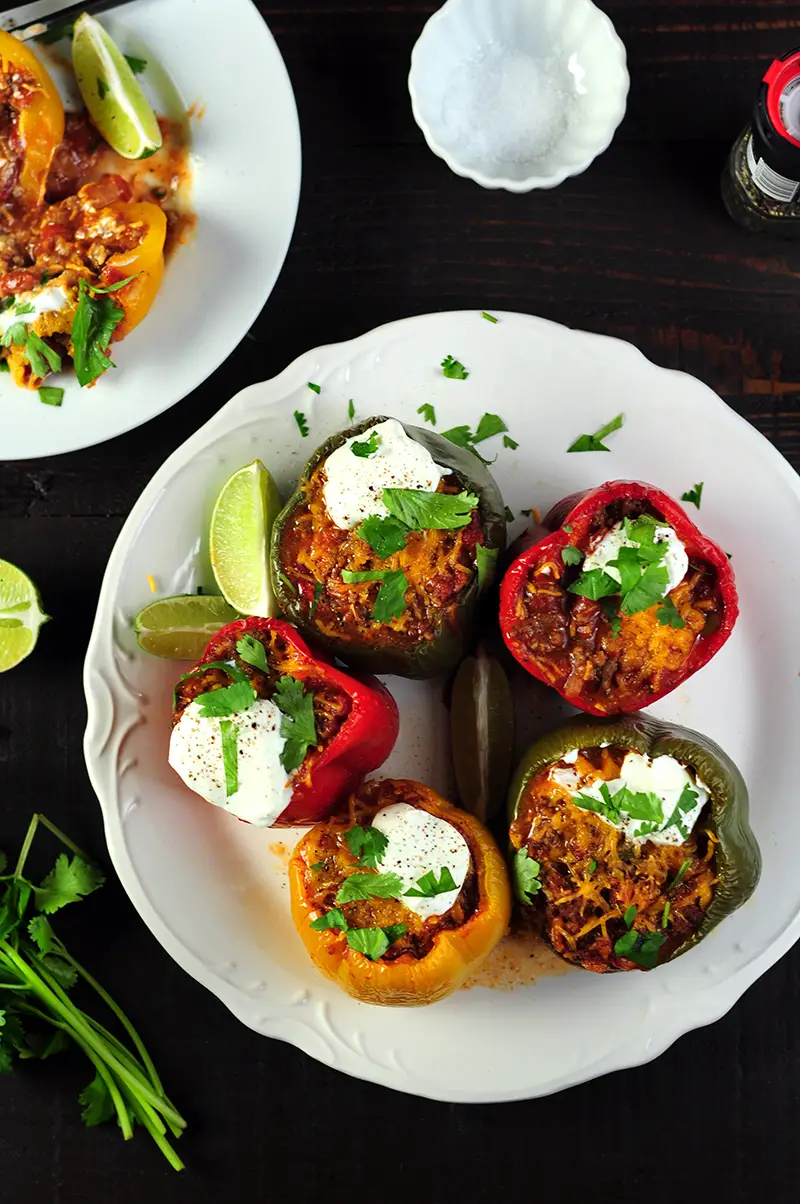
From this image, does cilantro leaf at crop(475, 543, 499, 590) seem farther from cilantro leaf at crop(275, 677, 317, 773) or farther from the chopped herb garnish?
the chopped herb garnish

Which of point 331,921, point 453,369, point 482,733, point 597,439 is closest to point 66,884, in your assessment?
point 331,921

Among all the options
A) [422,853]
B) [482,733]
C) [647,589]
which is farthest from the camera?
[482,733]

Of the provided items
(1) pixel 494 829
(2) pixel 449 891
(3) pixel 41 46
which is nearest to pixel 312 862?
(2) pixel 449 891

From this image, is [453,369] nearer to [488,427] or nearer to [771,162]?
[488,427]

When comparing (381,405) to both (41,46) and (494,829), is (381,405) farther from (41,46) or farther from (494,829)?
(41,46)

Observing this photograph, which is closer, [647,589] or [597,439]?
[647,589]
